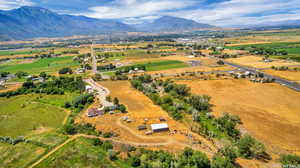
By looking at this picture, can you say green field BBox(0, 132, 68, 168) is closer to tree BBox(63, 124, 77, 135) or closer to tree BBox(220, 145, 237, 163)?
tree BBox(63, 124, 77, 135)

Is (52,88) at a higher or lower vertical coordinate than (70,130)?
higher

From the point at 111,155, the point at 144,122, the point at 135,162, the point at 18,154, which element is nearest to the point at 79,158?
the point at 111,155

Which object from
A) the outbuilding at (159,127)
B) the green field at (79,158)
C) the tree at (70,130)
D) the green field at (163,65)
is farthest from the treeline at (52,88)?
the green field at (163,65)

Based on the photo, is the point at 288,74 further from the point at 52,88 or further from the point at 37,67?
the point at 37,67

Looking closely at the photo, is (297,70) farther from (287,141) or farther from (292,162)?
(292,162)

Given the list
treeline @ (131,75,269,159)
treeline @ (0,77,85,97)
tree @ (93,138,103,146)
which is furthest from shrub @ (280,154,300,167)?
treeline @ (0,77,85,97)

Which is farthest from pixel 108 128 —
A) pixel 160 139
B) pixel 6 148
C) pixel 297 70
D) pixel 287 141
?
pixel 297 70
